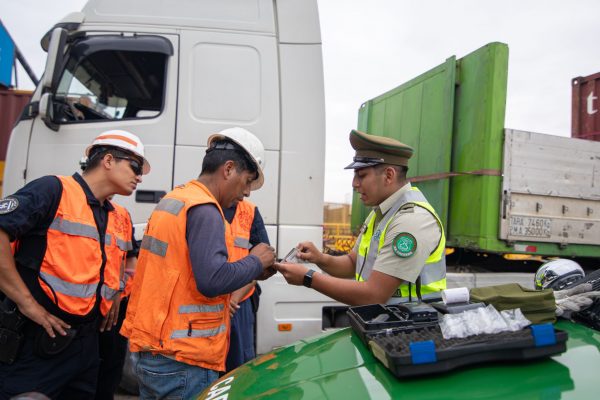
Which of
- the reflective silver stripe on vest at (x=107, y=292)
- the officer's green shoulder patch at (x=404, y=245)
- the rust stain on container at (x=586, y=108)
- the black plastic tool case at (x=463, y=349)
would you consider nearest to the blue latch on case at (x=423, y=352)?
the black plastic tool case at (x=463, y=349)

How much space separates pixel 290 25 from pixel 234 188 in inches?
74.6

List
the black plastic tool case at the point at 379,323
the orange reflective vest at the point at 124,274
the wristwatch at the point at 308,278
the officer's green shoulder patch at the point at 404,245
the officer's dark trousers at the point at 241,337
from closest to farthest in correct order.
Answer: the black plastic tool case at the point at 379,323 < the officer's green shoulder patch at the point at 404,245 < the wristwatch at the point at 308,278 < the orange reflective vest at the point at 124,274 < the officer's dark trousers at the point at 241,337

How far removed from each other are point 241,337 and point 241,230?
71cm

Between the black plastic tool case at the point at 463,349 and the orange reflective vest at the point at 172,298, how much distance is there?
2.60 feet

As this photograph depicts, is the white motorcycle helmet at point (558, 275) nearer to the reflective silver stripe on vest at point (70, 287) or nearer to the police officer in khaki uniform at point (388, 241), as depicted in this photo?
the police officer in khaki uniform at point (388, 241)

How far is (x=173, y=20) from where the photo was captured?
3.11 metres

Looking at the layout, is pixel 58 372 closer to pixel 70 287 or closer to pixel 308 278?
pixel 70 287

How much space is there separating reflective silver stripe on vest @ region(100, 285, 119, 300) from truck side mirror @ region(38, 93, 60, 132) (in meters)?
1.51

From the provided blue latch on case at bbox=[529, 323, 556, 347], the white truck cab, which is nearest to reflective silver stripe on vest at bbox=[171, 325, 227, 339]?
blue latch on case at bbox=[529, 323, 556, 347]

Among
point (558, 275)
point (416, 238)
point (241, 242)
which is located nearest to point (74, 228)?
point (241, 242)

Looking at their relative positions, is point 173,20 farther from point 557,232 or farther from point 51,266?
point 557,232

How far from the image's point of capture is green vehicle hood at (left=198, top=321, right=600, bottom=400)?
0.99 meters

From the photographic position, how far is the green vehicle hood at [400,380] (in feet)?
3.25

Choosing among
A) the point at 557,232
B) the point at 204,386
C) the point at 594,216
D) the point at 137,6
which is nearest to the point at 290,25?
the point at 137,6
